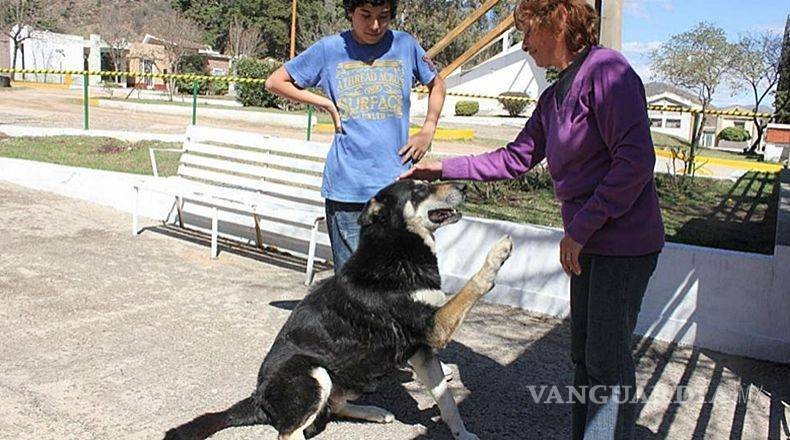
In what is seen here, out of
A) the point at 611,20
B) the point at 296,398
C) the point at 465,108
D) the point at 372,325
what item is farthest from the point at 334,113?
the point at 465,108

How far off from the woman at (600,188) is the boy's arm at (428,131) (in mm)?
1097

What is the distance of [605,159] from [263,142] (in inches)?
212

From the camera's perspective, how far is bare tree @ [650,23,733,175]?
3839 centimetres

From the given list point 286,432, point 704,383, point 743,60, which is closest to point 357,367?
point 286,432

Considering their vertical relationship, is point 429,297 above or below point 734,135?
below

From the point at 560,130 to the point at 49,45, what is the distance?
6625cm

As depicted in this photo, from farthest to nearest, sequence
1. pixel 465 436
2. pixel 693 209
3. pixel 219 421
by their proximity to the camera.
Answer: pixel 693 209
pixel 465 436
pixel 219 421

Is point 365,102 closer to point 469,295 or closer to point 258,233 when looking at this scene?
point 469,295

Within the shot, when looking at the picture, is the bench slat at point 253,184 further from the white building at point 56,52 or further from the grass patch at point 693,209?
the white building at point 56,52

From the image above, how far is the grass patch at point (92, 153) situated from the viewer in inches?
435

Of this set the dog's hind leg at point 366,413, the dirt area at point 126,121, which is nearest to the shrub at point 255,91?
the dirt area at point 126,121

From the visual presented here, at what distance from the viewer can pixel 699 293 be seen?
196 inches

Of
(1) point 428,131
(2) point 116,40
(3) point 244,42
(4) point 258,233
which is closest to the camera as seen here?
(1) point 428,131

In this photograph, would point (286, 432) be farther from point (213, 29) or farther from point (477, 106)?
point (213, 29)
